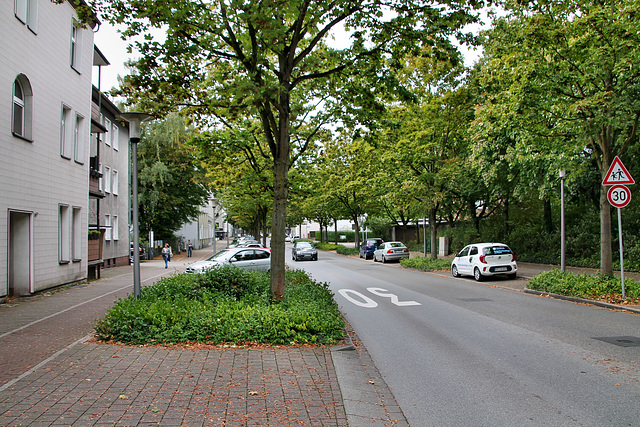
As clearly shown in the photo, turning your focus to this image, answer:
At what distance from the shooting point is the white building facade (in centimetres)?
1181

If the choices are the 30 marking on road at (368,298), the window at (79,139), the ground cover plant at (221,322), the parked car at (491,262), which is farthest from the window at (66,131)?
the parked car at (491,262)

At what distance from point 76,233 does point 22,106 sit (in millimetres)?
5470

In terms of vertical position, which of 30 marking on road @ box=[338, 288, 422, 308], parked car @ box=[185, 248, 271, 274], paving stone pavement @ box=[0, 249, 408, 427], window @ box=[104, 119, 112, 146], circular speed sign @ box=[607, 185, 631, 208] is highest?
window @ box=[104, 119, 112, 146]

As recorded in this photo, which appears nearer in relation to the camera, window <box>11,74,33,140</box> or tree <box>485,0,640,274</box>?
tree <box>485,0,640,274</box>

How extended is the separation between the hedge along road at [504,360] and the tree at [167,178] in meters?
25.8

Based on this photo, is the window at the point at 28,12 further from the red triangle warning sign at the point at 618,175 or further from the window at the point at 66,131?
the red triangle warning sign at the point at 618,175

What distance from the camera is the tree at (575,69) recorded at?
34.2 feet

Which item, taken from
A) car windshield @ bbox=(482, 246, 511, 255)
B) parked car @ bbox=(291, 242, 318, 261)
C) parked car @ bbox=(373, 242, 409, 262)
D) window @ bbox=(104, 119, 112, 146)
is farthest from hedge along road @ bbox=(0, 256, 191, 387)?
parked car @ bbox=(291, 242, 318, 261)

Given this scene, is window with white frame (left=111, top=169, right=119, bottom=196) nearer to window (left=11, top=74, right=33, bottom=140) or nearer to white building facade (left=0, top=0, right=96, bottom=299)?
white building facade (left=0, top=0, right=96, bottom=299)

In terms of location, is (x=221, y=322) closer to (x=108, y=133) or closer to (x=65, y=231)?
(x=65, y=231)

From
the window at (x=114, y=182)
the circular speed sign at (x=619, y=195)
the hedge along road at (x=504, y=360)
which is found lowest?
the hedge along road at (x=504, y=360)

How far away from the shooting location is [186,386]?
15.5 feet

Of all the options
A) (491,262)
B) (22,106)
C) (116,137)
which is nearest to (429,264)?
(491,262)

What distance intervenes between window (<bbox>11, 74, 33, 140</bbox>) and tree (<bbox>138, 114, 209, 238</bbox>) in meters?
19.6
